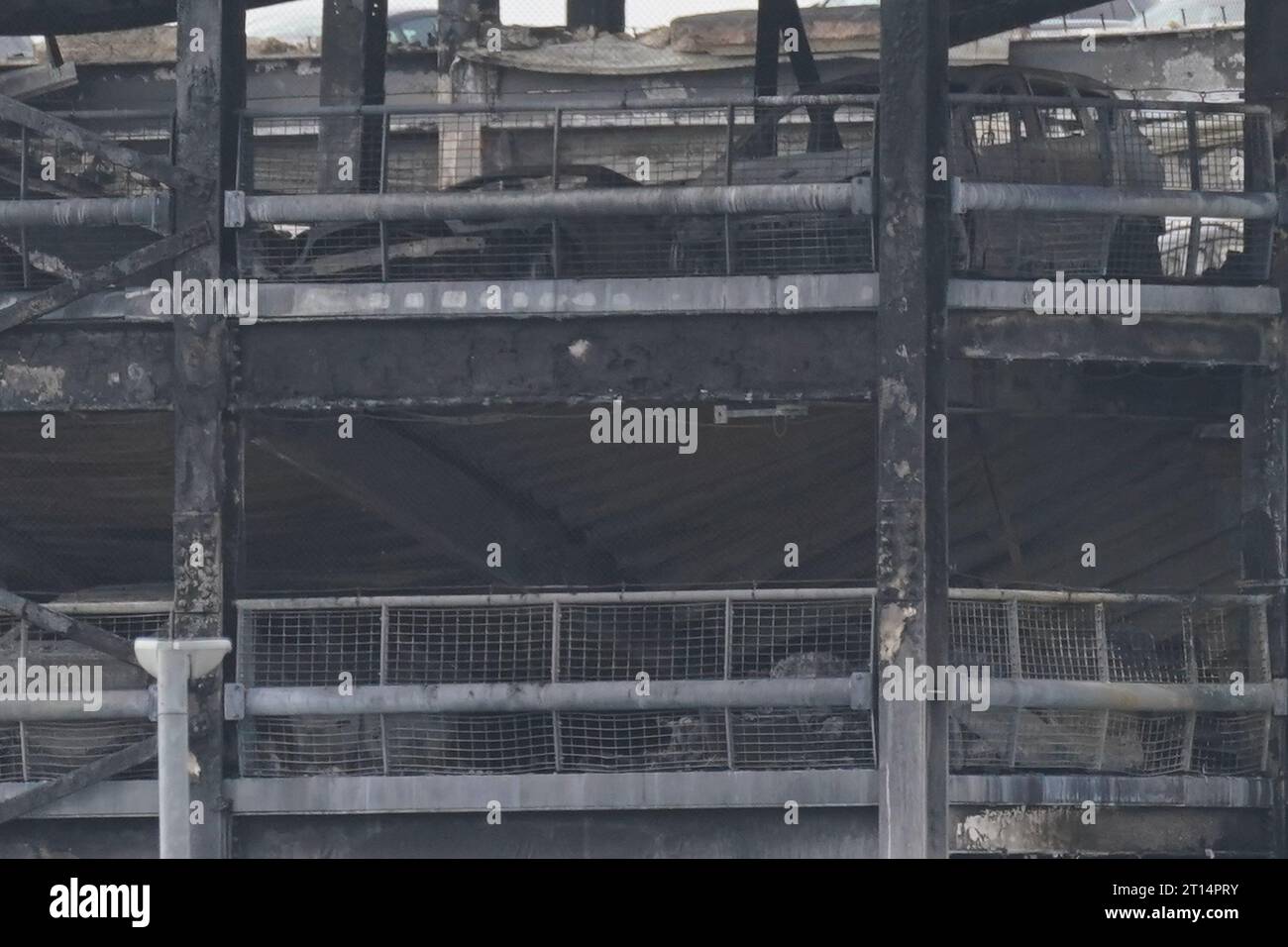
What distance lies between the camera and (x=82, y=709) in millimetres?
11148

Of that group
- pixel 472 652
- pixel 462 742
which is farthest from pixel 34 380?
pixel 462 742

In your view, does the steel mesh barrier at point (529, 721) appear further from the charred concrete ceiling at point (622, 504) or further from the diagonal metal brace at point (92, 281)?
the diagonal metal brace at point (92, 281)

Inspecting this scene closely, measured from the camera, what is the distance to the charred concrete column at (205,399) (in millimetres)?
11102

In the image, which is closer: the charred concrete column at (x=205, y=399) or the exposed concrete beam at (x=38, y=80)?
the charred concrete column at (x=205, y=399)

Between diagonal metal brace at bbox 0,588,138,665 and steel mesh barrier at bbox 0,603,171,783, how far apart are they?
298 mm

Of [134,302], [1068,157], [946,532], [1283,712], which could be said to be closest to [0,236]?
[134,302]

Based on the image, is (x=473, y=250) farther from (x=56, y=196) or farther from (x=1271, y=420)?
(x=1271, y=420)

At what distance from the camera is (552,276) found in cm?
1148

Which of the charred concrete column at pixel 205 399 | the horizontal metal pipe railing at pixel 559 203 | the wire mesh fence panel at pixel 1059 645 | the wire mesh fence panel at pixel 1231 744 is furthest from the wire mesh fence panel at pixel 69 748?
the wire mesh fence panel at pixel 1231 744

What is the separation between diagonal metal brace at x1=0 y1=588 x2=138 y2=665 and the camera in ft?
36.3

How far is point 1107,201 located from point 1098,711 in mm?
3317

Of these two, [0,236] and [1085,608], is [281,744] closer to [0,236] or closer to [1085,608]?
[0,236]

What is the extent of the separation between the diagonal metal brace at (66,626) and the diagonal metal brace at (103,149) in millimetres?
2825
